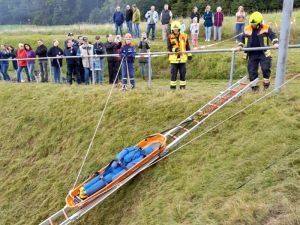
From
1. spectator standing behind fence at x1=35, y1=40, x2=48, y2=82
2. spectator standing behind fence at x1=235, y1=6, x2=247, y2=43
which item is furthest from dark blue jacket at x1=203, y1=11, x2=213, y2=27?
spectator standing behind fence at x1=35, y1=40, x2=48, y2=82

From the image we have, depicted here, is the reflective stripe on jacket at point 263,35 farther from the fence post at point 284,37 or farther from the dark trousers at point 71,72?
the dark trousers at point 71,72

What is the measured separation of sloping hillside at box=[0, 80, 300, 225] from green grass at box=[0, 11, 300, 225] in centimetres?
2

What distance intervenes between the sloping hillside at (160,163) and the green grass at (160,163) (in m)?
0.02

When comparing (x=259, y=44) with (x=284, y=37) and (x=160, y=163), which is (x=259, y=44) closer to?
(x=284, y=37)

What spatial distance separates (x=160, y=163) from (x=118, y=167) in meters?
0.84

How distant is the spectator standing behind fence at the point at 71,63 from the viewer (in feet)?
46.0

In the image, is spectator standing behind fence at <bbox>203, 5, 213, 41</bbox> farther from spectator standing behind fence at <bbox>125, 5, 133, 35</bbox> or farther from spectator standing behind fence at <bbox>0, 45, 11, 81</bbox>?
spectator standing behind fence at <bbox>0, 45, 11, 81</bbox>

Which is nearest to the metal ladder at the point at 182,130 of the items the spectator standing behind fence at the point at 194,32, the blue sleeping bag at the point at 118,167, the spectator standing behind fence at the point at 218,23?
the blue sleeping bag at the point at 118,167

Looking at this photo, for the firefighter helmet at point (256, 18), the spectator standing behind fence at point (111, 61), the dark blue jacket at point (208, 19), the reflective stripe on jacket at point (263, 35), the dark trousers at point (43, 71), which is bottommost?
the dark trousers at point (43, 71)

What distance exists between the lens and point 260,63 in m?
9.20

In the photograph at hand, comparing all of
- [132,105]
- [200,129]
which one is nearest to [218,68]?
[132,105]

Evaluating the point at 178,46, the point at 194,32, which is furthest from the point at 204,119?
the point at 194,32

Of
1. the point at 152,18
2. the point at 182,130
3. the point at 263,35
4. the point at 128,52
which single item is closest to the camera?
the point at 182,130

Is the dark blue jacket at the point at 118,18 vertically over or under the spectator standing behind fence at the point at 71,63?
over
